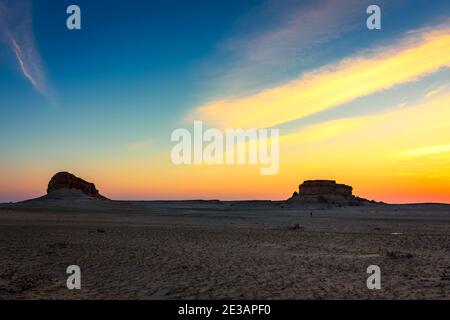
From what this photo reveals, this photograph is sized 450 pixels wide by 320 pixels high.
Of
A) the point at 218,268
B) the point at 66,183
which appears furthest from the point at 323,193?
the point at 218,268

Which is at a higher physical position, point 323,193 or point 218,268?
point 218,268

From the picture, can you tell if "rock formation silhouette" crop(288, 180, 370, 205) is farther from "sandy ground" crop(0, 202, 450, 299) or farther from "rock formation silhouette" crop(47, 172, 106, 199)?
"sandy ground" crop(0, 202, 450, 299)

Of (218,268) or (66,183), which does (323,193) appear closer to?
(66,183)

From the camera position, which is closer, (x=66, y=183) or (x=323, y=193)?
(x=66, y=183)

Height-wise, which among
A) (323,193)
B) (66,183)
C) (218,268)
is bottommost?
(323,193)

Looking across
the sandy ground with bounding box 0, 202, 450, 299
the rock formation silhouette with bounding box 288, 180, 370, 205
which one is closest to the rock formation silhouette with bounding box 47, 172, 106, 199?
the rock formation silhouette with bounding box 288, 180, 370, 205

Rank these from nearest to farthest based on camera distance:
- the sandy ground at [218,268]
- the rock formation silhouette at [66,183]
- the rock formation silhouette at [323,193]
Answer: the sandy ground at [218,268] → the rock formation silhouette at [66,183] → the rock formation silhouette at [323,193]

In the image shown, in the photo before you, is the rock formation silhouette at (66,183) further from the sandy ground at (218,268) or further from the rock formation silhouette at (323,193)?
the sandy ground at (218,268)

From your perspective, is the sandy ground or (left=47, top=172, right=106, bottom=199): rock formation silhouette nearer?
the sandy ground

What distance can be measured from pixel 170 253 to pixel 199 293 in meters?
8.53

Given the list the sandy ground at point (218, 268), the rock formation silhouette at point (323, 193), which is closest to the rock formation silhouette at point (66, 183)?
the rock formation silhouette at point (323, 193)

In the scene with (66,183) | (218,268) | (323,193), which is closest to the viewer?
(218,268)
